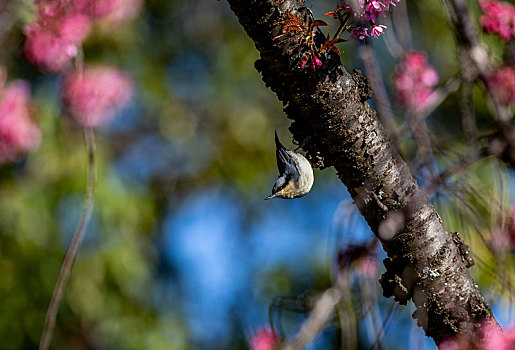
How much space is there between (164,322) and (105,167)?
75cm

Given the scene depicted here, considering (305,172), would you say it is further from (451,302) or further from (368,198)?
(451,302)

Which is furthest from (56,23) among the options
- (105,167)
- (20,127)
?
(105,167)

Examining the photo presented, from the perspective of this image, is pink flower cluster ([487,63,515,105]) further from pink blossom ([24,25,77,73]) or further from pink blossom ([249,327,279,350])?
pink blossom ([24,25,77,73])

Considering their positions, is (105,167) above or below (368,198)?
below

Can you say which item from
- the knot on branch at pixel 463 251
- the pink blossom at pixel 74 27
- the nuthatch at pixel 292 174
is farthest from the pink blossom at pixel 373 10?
the pink blossom at pixel 74 27

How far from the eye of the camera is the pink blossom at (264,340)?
1194 mm

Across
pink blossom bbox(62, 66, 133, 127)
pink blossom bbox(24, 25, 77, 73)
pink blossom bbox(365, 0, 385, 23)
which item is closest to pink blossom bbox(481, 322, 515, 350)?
pink blossom bbox(365, 0, 385, 23)

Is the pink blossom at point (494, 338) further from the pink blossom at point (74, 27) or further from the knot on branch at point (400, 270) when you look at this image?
the pink blossom at point (74, 27)

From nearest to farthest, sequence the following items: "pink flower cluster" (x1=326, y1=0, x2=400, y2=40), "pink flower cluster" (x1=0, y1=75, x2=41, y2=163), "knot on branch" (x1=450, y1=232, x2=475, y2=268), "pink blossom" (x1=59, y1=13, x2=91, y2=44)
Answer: "pink flower cluster" (x1=326, y1=0, x2=400, y2=40) < "knot on branch" (x1=450, y1=232, x2=475, y2=268) < "pink blossom" (x1=59, y1=13, x2=91, y2=44) < "pink flower cluster" (x1=0, y1=75, x2=41, y2=163)

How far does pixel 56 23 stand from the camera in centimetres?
129

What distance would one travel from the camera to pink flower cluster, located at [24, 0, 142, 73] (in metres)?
1.27

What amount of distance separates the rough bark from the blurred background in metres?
1.37

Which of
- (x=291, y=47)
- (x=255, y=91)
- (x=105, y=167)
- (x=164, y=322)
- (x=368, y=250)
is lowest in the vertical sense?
(x=164, y=322)

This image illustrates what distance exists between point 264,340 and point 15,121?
39.8 inches
